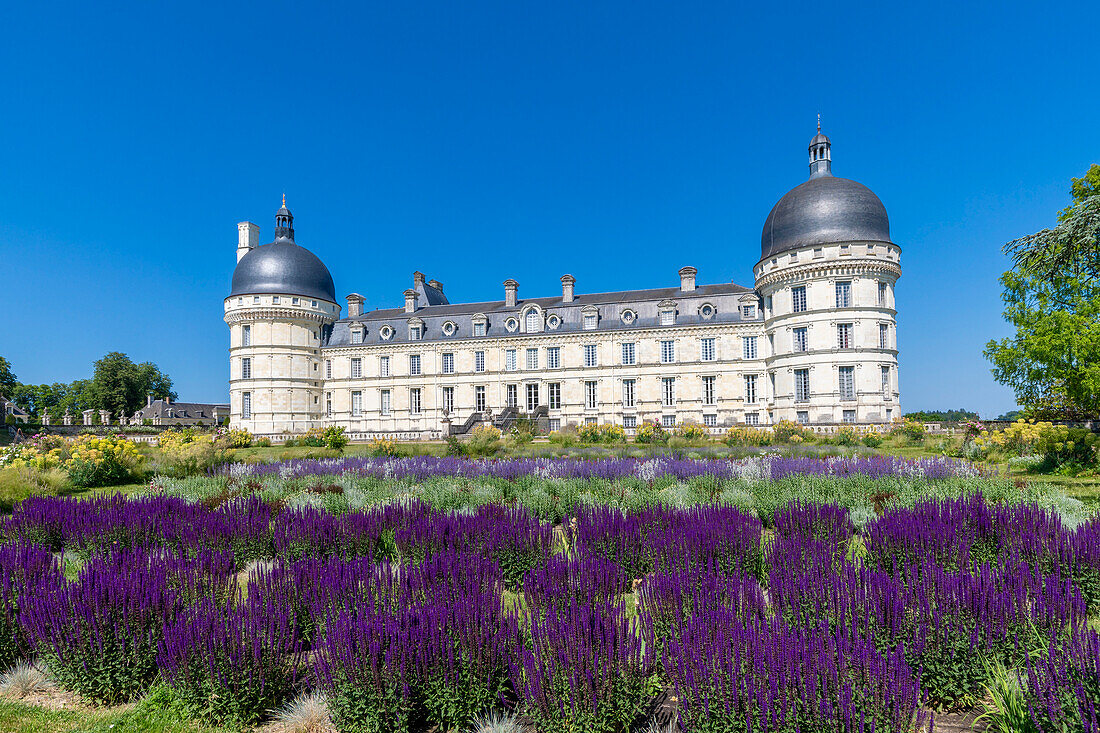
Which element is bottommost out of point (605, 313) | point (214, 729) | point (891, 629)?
point (214, 729)

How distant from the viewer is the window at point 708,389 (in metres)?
39.2

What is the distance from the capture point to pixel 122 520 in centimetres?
688

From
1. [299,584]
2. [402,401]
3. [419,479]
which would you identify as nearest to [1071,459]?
[419,479]

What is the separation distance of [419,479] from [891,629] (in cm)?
929

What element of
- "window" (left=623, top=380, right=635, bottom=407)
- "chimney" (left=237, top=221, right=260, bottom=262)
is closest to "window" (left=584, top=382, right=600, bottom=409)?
"window" (left=623, top=380, right=635, bottom=407)

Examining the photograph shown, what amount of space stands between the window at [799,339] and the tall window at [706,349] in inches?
217

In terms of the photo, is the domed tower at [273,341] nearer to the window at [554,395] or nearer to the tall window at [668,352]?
the window at [554,395]

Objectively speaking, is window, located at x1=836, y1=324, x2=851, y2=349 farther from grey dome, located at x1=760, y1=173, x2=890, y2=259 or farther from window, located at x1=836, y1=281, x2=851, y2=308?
grey dome, located at x1=760, y1=173, x2=890, y2=259

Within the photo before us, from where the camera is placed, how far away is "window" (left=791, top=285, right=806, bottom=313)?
1379 inches

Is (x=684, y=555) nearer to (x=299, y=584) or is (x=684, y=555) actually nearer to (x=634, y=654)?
(x=634, y=654)

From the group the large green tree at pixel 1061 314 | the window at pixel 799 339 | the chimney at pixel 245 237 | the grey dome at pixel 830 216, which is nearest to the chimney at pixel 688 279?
the grey dome at pixel 830 216

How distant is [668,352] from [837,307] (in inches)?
430

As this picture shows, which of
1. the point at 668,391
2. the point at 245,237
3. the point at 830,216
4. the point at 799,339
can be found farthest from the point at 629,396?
the point at 245,237

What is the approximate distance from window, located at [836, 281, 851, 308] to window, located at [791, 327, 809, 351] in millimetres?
2452
